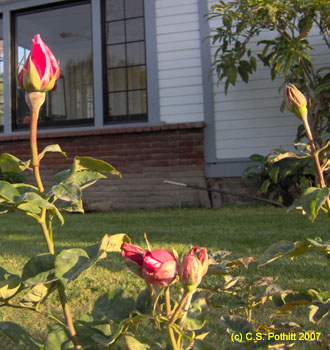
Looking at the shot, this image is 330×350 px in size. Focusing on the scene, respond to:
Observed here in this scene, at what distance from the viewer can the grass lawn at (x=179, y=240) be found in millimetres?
2053

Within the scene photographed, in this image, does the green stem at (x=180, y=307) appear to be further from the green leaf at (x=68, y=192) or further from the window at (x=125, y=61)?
the window at (x=125, y=61)

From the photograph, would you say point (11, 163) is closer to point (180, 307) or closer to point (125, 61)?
point (180, 307)

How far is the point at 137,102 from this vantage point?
22.7ft

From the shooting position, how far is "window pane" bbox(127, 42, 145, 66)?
6891 mm

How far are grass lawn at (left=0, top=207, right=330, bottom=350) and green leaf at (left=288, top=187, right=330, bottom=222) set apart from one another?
3.42ft

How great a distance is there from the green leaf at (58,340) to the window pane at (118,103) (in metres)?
6.26

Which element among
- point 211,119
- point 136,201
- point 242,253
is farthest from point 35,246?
point 211,119

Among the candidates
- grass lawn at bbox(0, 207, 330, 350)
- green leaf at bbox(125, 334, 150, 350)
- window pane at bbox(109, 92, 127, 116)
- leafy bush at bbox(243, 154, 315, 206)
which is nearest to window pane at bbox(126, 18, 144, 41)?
window pane at bbox(109, 92, 127, 116)

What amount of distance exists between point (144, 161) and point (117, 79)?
1.57 metres

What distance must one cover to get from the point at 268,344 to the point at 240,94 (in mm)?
5675

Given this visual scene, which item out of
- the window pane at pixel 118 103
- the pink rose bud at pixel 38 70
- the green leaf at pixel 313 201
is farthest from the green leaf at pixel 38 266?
the window pane at pixel 118 103

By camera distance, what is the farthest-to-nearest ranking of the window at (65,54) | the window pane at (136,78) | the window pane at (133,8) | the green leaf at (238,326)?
1. the window at (65,54)
2. the window pane at (136,78)
3. the window pane at (133,8)
4. the green leaf at (238,326)

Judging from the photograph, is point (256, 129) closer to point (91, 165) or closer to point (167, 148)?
point (167, 148)

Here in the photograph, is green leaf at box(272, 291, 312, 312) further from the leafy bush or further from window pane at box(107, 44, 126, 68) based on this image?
window pane at box(107, 44, 126, 68)
